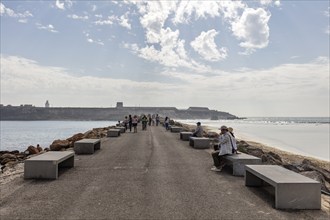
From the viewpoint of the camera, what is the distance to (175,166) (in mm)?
12070

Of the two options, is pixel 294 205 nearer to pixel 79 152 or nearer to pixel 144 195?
pixel 144 195

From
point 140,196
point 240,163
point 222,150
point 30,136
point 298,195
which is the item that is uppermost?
point 222,150

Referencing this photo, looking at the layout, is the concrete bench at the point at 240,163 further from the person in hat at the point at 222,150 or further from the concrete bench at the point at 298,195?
the concrete bench at the point at 298,195

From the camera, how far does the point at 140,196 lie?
795cm

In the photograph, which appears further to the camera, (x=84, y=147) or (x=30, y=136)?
(x=30, y=136)

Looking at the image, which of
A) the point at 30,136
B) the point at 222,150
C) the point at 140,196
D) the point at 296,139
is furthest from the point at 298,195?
the point at 30,136

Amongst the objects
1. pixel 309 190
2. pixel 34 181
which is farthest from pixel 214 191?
pixel 34 181

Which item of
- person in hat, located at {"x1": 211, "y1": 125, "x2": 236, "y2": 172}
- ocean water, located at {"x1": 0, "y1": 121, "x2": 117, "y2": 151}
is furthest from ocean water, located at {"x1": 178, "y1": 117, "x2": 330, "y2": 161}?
ocean water, located at {"x1": 0, "y1": 121, "x2": 117, "y2": 151}

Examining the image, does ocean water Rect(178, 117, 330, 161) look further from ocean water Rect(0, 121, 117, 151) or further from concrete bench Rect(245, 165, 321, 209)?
ocean water Rect(0, 121, 117, 151)

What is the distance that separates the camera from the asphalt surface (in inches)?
265

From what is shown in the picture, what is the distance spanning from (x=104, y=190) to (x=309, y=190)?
4373 mm

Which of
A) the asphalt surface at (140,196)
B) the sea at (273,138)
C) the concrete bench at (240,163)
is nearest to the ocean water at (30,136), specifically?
the sea at (273,138)

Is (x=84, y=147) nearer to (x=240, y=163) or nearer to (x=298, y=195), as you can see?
(x=240, y=163)

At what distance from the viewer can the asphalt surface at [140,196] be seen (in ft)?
22.1
